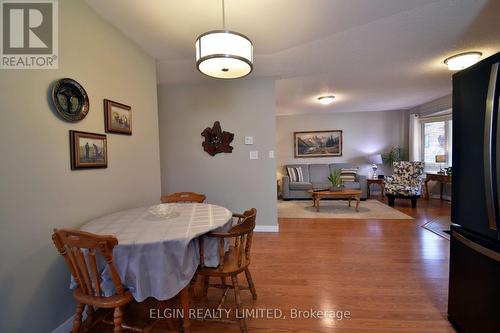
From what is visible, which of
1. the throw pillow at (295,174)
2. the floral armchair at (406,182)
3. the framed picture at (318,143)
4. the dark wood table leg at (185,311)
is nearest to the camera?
the dark wood table leg at (185,311)

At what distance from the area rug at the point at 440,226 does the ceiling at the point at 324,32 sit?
2.34 meters

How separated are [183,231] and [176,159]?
95.1 inches

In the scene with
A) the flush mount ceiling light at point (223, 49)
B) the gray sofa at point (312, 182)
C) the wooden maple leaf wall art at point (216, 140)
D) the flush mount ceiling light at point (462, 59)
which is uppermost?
the flush mount ceiling light at point (462, 59)

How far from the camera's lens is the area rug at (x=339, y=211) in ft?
13.6

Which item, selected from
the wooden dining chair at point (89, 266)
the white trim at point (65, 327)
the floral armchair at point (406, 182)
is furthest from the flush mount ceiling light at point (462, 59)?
the white trim at point (65, 327)

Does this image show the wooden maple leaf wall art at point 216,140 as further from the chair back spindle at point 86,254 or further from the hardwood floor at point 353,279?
the chair back spindle at point 86,254

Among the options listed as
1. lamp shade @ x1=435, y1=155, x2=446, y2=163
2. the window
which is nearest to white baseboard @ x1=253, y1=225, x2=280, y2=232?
lamp shade @ x1=435, y1=155, x2=446, y2=163

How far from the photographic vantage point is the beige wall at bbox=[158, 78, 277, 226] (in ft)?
11.1

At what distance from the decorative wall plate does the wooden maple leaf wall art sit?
1.85 meters

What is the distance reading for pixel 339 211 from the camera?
457 cm

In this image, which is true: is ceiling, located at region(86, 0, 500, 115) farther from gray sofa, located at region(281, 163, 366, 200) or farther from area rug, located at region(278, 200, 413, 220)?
gray sofa, located at region(281, 163, 366, 200)

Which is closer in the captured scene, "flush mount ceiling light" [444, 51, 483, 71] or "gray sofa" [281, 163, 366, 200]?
"flush mount ceiling light" [444, 51, 483, 71]

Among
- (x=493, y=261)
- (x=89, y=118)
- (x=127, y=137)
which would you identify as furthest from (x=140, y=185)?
(x=493, y=261)

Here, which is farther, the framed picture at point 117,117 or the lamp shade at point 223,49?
the framed picture at point 117,117
